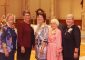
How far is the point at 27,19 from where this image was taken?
573 cm

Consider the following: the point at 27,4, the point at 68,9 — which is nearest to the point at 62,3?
the point at 68,9

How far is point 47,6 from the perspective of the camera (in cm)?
1992

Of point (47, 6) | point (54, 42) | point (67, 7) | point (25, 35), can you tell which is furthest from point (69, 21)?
point (67, 7)

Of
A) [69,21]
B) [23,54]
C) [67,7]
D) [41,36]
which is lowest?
[23,54]

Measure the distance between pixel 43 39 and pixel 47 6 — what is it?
14.5 meters

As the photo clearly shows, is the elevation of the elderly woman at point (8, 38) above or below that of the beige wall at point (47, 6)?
below

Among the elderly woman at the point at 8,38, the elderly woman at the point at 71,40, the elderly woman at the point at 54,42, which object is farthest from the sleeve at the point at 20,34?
the elderly woman at the point at 71,40

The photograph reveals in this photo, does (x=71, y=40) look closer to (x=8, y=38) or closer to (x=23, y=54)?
(x=23, y=54)

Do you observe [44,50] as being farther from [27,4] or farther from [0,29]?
[27,4]

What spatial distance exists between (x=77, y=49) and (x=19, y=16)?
46.9ft

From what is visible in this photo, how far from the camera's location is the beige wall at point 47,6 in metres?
19.7

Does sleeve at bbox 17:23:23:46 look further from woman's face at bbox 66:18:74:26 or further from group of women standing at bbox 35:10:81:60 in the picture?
woman's face at bbox 66:18:74:26

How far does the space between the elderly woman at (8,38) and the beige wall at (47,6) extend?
13963mm

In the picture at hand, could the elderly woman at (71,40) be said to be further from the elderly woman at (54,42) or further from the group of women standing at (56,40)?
the elderly woman at (54,42)
